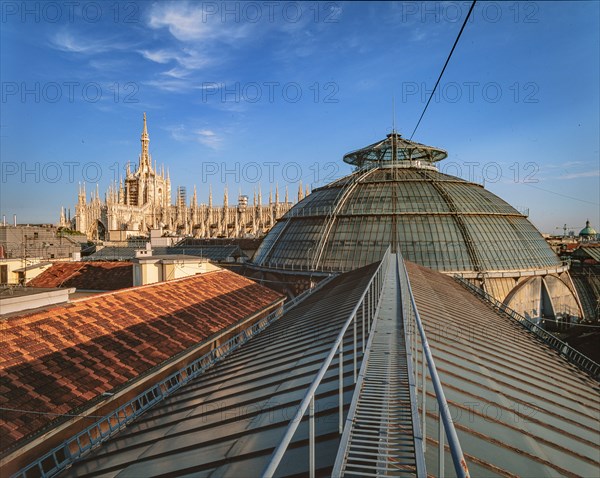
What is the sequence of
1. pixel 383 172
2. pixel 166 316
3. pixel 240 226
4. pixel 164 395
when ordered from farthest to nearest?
pixel 240 226 < pixel 383 172 < pixel 166 316 < pixel 164 395

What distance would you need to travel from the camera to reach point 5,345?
30.8 ft

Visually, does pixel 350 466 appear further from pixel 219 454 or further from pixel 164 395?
pixel 164 395

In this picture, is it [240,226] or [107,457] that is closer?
[107,457]

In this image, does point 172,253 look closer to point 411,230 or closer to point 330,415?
point 411,230

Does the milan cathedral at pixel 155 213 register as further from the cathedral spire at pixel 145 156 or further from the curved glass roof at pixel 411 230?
the curved glass roof at pixel 411 230

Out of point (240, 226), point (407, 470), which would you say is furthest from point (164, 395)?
point (240, 226)

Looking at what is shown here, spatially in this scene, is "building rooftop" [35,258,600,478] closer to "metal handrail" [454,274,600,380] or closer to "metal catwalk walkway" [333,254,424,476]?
"metal catwalk walkway" [333,254,424,476]

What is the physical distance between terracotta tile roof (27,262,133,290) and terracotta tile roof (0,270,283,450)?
801 centimetres

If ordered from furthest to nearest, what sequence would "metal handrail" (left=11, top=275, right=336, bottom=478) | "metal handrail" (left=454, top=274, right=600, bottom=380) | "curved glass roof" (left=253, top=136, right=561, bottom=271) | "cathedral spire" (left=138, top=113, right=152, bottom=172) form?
1. "cathedral spire" (left=138, top=113, right=152, bottom=172)
2. "curved glass roof" (left=253, top=136, right=561, bottom=271)
3. "metal handrail" (left=454, top=274, right=600, bottom=380)
4. "metal handrail" (left=11, top=275, right=336, bottom=478)

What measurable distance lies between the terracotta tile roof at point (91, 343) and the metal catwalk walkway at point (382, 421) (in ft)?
20.0

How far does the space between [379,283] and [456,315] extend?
2.42 meters

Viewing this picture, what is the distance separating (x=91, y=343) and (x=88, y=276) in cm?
1591

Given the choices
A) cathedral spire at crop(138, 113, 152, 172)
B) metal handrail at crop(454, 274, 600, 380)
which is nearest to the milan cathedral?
cathedral spire at crop(138, 113, 152, 172)

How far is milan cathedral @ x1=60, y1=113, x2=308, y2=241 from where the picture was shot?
110250 mm
